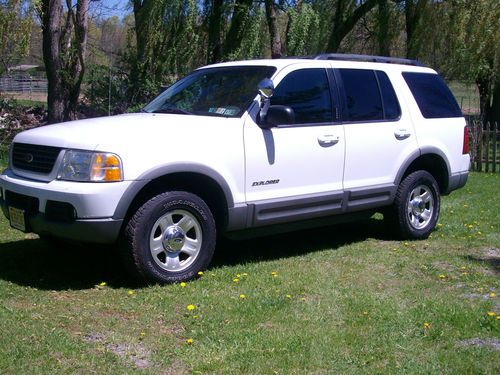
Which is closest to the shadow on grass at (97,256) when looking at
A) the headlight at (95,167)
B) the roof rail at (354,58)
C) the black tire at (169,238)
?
the black tire at (169,238)

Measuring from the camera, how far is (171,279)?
5.42 meters

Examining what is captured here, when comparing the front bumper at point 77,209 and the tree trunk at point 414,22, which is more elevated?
the tree trunk at point 414,22

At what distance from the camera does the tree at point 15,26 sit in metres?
11.6

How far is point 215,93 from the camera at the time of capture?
628cm

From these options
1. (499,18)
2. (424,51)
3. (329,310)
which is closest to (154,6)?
(424,51)

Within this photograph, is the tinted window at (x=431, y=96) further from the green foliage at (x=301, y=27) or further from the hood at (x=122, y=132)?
the green foliage at (x=301, y=27)

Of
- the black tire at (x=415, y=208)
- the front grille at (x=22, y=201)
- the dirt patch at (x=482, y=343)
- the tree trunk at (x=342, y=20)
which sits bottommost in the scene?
→ the dirt patch at (x=482, y=343)

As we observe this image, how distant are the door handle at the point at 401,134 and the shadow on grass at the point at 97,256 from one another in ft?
4.10

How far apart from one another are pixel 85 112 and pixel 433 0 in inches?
341

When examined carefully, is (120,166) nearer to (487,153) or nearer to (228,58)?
(228,58)

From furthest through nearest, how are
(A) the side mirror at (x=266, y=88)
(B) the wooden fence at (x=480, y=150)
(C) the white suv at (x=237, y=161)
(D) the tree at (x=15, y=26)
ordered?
(B) the wooden fence at (x=480, y=150) < (D) the tree at (x=15, y=26) < (A) the side mirror at (x=266, y=88) < (C) the white suv at (x=237, y=161)

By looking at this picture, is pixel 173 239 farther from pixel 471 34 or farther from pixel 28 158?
pixel 471 34

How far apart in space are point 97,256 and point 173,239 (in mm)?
1262

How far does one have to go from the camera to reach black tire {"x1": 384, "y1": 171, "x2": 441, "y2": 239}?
728cm
